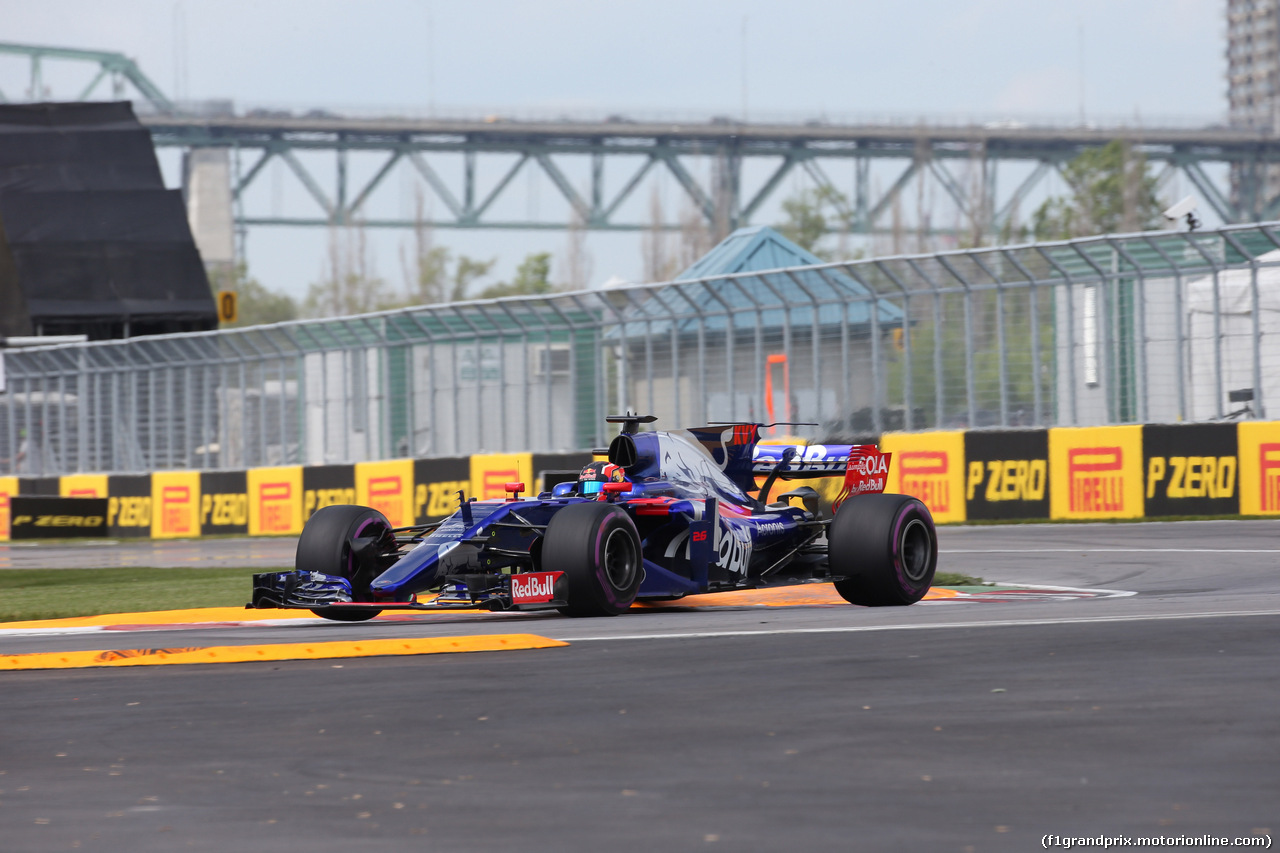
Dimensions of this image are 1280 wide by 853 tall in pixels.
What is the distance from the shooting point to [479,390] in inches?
1124

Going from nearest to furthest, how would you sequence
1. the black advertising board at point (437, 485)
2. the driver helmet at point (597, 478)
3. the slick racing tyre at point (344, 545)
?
1. the slick racing tyre at point (344, 545)
2. the driver helmet at point (597, 478)
3. the black advertising board at point (437, 485)

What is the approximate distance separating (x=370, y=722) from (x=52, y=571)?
567 inches

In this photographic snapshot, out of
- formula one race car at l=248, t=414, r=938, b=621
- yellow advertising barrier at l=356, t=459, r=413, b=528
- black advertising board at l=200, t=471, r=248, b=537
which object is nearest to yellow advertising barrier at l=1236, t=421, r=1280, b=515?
formula one race car at l=248, t=414, r=938, b=621

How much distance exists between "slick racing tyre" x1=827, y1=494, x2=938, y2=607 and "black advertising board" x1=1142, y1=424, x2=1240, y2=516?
936cm

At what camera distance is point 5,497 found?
117 feet

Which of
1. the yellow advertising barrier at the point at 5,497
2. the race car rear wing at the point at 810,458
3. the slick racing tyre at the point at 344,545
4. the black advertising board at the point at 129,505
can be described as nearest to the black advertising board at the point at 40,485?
the yellow advertising barrier at the point at 5,497

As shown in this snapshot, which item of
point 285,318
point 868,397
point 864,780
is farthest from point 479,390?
point 285,318

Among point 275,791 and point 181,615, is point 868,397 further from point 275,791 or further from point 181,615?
point 275,791

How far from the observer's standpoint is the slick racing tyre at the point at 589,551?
10539 millimetres

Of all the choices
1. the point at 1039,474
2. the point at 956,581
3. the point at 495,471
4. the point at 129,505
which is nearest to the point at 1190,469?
the point at 1039,474

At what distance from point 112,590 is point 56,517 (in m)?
17.2

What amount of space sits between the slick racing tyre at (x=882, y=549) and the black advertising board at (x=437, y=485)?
1537cm

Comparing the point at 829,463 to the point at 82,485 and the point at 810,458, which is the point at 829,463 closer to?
the point at 810,458

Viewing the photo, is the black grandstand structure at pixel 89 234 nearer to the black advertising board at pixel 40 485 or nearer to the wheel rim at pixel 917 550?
→ the black advertising board at pixel 40 485
